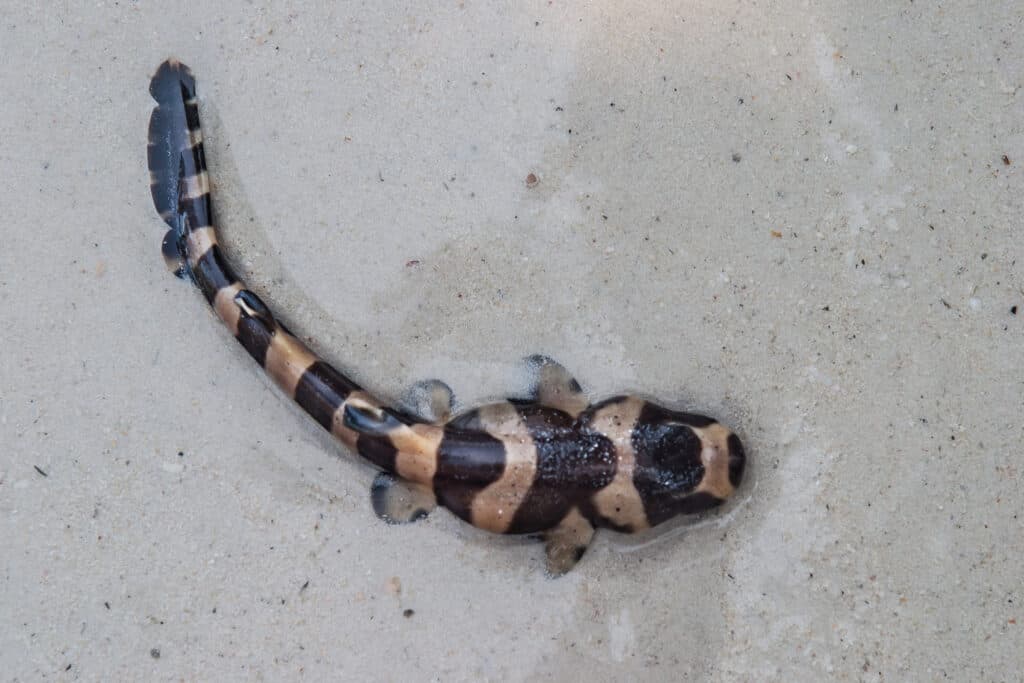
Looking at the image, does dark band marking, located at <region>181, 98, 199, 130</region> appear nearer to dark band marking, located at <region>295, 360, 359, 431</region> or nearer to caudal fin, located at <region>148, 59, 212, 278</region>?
caudal fin, located at <region>148, 59, 212, 278</region>

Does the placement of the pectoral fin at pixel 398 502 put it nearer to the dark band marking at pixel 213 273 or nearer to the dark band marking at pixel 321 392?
the dark band marking at pixel 321 392

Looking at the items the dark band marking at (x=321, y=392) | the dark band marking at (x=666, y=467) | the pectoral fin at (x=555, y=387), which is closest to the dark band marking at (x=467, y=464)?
the pectoral fin at (x=555, y=387)

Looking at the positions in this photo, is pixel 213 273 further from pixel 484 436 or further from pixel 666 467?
pixel 666 467

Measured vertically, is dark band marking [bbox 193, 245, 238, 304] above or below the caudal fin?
below

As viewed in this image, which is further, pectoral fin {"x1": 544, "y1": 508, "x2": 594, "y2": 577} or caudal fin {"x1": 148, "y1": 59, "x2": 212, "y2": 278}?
caudal fin {"x1": 148, "y1": 59, "x2": 212, "y2": 278}

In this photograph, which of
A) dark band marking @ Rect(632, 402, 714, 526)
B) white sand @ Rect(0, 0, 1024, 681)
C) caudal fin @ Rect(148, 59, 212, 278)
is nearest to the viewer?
dark band marking @ Rect(632, 402, 714, 526)

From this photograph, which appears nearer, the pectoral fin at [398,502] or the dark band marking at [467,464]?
the dark band marking at [467,464]

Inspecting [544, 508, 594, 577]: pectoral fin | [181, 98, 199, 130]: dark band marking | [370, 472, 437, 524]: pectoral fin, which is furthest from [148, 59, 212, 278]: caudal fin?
[544, 508, 594, 577]: pectoral fin

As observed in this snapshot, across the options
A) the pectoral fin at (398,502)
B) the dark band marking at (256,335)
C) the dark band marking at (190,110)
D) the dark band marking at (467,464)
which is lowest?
the pectoral fin at (398,502)
